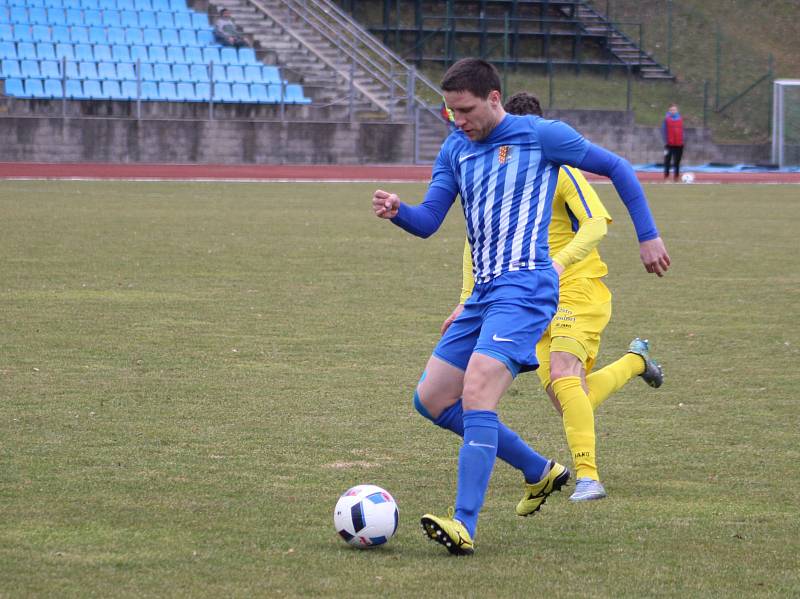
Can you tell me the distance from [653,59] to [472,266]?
39.2 m

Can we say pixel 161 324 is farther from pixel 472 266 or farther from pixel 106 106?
pixel 106 106

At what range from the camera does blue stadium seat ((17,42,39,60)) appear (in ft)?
103

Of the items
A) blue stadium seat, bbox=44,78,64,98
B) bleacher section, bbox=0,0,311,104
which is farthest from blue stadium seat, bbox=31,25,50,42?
blue stadium seat, bbox=44,78,64,98

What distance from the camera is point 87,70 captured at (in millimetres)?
31609

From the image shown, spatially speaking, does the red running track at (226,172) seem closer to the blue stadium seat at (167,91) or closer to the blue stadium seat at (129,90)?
the blue stadium seat at (167,91)

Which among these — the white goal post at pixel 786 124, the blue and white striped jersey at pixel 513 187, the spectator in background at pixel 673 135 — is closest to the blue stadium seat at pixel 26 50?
the spectator in background at pixel 673 135

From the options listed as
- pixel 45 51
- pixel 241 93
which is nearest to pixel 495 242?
pixel 241 93

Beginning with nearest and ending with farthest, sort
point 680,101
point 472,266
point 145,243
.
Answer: point 472,266 → point 145,243 → point 680,101

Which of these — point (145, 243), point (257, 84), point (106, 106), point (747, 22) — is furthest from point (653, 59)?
point (145, 243)

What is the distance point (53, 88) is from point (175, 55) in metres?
3.82

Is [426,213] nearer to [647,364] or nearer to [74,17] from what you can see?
[647,364]

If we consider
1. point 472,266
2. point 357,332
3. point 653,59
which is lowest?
point 357,332

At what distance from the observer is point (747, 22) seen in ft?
155

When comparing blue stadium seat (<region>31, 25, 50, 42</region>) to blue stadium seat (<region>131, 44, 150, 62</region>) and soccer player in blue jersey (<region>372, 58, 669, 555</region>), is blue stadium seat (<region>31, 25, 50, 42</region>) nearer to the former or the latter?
blue stadium seat (<region>131, 44, 150, 62</region>)
